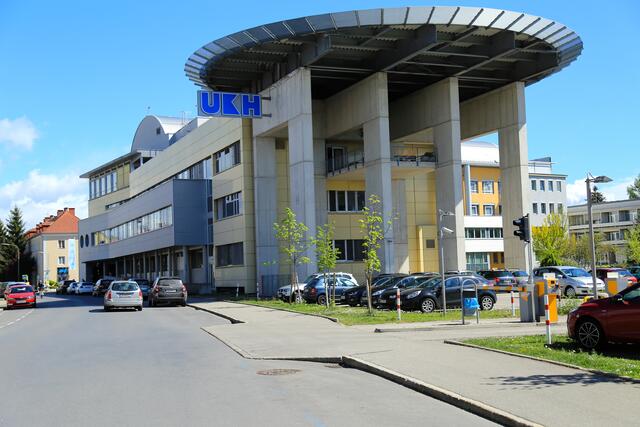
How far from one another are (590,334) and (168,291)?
2976 centimetres

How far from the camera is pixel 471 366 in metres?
12.0

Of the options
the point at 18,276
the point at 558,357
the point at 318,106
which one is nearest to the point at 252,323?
the point at 558,357

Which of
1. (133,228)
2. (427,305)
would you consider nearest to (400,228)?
(427,305)

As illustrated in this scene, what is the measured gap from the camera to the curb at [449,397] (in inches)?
314

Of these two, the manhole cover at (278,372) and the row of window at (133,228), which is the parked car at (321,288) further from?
the row of window at (133,228)

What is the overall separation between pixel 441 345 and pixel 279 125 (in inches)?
1347

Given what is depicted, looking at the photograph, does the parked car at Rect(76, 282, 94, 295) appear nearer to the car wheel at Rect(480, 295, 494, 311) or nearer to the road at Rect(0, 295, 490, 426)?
the car wheel at Rect(480, 295, 494, 311)

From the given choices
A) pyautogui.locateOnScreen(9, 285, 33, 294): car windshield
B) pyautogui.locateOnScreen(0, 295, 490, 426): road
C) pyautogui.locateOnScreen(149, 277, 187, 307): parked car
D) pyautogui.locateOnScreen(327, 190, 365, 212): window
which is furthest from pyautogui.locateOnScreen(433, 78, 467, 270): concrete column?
pyautogui.locateOnScreen(0, 295, 490, 426): road

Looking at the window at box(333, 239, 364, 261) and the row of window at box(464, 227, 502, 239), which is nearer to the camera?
the window at box(333, 239, 364, 261)

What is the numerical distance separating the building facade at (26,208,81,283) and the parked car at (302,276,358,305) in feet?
287

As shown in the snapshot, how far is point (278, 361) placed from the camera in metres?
14.5

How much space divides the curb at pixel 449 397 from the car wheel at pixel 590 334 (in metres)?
4.27

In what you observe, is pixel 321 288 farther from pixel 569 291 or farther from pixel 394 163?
pixel 394 163

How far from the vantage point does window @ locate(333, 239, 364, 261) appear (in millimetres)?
54781
